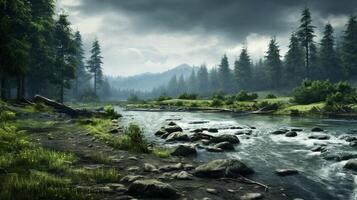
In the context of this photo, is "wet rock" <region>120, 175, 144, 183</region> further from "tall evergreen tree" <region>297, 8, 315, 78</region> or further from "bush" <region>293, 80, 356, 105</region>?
"tall evergreen tree" <region>297, 8, 315, 78</region>

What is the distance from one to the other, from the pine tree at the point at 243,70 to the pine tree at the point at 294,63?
14.4m

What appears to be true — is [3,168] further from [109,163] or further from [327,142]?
[327,142]

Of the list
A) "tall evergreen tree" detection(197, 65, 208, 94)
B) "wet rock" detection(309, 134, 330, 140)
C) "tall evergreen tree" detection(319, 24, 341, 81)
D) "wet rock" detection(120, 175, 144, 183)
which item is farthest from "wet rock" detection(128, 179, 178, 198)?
"tall evergreen tree" detection(197, 65, 208, 94)

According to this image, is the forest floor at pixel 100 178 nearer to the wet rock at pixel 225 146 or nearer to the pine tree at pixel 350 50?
the wet rock at pixel 225 146

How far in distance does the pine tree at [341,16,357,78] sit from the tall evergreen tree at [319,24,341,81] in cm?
521

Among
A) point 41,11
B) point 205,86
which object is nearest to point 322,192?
point 41,11

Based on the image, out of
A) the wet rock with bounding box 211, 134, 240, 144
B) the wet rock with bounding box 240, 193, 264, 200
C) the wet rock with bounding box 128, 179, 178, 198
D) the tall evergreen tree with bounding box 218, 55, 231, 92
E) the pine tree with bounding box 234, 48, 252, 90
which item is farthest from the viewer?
the tall evergreen tree with bounding box 218, 55, 231, 92

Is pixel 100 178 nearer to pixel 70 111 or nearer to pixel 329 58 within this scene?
pixel 70 111

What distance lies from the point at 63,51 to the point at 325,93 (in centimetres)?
3919

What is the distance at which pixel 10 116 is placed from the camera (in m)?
20.9

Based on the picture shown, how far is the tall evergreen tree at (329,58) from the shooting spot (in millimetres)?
94125

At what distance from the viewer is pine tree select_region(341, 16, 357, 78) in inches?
3383

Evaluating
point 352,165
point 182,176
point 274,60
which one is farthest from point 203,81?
point 182,176

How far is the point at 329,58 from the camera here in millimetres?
95312
